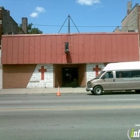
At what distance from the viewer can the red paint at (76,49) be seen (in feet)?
80.3

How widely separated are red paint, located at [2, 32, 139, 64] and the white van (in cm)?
617

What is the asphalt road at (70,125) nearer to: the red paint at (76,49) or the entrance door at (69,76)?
the red paint at (76,49)

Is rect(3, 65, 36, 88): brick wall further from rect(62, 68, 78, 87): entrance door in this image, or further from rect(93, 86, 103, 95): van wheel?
rect(93, 86, 103, 95): van wheel

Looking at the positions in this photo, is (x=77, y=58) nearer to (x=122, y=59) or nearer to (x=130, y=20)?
(x=122, y=59)

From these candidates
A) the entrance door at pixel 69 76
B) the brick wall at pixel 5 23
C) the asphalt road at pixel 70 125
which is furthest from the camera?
the brick wall at pixel 5 23

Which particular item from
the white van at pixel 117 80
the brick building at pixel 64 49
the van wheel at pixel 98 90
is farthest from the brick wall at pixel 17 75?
the van wheel at pixel 98 90

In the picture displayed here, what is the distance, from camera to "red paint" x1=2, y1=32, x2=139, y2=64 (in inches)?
964

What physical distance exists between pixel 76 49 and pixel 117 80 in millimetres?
7542

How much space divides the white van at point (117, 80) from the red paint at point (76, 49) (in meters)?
6.17

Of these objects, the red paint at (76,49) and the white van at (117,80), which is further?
the red paint at (76,49)

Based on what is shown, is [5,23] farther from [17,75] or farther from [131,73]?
[131,73]

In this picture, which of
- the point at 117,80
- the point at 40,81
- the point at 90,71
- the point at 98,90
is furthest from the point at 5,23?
the point at 117,80

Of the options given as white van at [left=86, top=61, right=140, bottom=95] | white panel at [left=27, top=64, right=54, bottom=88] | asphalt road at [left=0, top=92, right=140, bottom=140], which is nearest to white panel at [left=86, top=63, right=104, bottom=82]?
white panel at [left=27, top=64, right=54, bottom=88]

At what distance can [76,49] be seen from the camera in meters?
24.5
